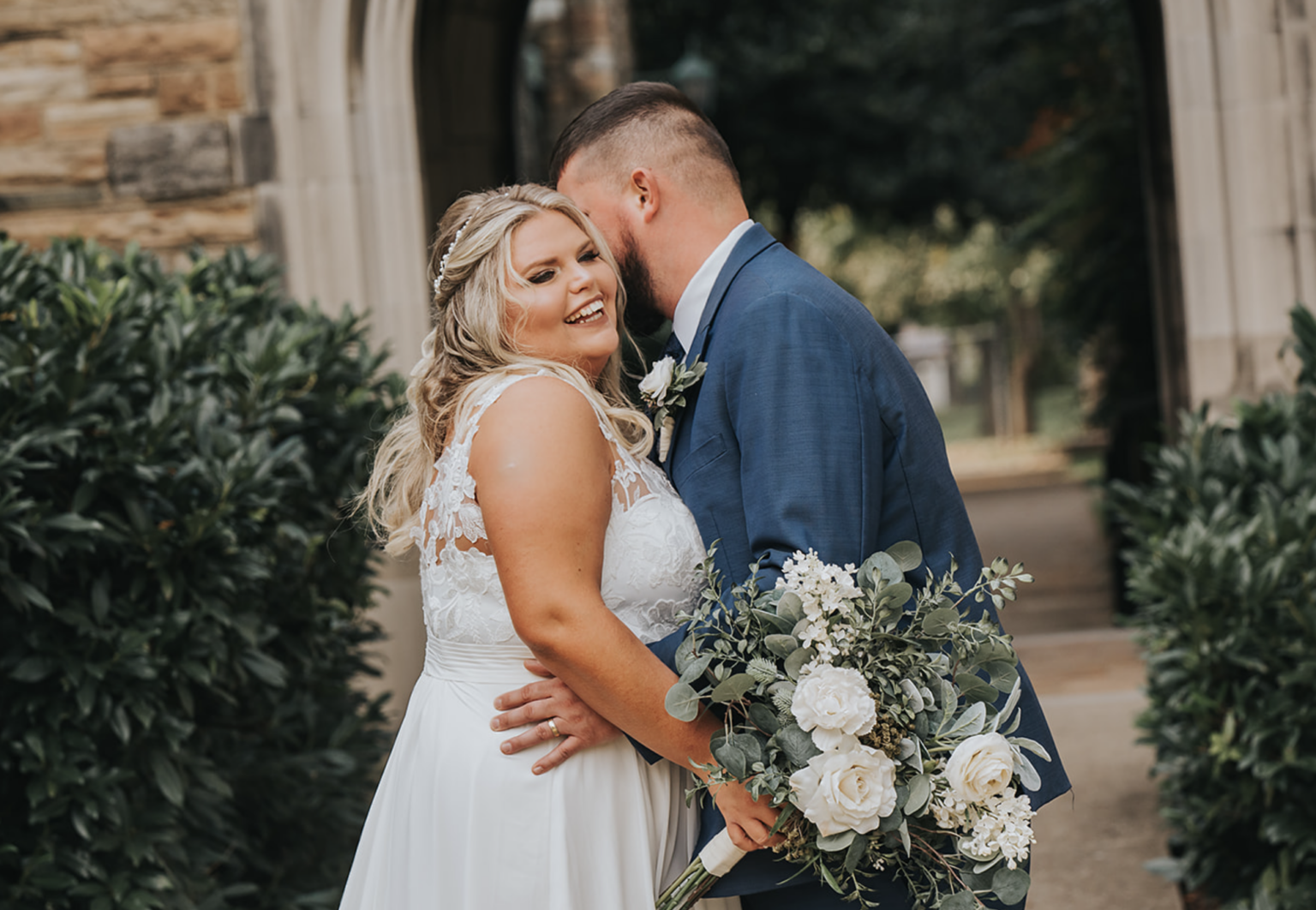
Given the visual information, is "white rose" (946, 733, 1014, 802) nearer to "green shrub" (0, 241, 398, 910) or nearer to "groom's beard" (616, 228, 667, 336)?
"groom's beard" (616, 228, 667, 336)

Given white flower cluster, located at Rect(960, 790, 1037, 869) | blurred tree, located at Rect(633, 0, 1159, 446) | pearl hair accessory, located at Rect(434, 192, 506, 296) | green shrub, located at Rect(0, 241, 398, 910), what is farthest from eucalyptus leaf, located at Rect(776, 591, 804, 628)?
blurred tree, located at Rect(633, 0, 1159, 446)

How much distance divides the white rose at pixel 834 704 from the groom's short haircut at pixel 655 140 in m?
1.02

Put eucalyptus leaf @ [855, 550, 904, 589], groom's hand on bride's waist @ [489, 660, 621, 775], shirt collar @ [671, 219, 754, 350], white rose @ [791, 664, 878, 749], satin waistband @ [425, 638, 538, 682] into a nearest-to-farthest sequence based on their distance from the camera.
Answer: white rose @ [791, 664, 878, 749] → eucalyptus leaf @ [855, 550, 904, 589] → groom's hand on bride's waist @ [489, 660, 621, 775] → satin waistband @ [425, 638, 538, 682] → shirt collar @ [671, 219, 754, 350]

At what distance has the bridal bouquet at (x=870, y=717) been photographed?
1815 mm

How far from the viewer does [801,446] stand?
2023 mm

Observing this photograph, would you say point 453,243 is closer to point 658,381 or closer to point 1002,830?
point 658,381

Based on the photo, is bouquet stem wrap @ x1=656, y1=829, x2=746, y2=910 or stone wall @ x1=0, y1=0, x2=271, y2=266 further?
stone wall @ x1=0, y1=0, x2=271, y2=266

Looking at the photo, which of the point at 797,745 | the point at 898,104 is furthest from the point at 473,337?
the point at 898,104

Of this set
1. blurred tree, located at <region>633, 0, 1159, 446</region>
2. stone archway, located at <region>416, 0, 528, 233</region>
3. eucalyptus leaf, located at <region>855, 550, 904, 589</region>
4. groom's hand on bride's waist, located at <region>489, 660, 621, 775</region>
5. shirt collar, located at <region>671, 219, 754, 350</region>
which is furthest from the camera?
blurred tree, located at <region>633, 0, 1159, 446</region>

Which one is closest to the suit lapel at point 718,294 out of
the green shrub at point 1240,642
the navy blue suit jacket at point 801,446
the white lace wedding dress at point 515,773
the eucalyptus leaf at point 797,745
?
the navy blue suit jacket at point 801,446

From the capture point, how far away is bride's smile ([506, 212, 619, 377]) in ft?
7.30

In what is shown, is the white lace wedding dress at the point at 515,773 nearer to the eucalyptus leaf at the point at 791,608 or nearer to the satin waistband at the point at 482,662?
the satin waistband at the point at 482,662

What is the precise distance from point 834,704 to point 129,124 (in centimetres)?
511

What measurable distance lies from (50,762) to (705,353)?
191cm
